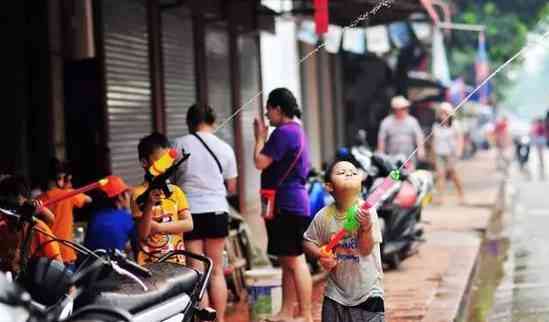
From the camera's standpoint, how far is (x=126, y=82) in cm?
1028

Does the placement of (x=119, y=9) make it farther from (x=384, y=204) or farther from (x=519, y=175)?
(x=519, y=175)

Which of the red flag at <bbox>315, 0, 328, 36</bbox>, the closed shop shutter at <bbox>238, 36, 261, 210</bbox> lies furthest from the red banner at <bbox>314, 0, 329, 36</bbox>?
the closed shop shutter at <bbox>238, 36, 261, 210</bbox>

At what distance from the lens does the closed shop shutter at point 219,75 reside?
12.9 m

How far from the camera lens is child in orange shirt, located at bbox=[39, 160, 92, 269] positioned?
750 centimetres

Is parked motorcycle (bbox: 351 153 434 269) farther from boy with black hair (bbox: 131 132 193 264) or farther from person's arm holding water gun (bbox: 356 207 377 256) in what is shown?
person's arm holding water gun (bbox: 356 207 377 256)

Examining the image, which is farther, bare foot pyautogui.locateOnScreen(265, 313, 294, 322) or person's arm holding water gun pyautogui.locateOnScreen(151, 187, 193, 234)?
bare foot pyautogui.locateOnScreen(265, 313, 294, 322)

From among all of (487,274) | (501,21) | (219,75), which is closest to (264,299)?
(487,274)

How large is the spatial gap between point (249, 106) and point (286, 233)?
20.6ft

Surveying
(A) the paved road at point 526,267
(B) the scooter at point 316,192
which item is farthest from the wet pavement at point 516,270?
(B) the scooter at point 316,192

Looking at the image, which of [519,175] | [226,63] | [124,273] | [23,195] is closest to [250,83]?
[226,63]

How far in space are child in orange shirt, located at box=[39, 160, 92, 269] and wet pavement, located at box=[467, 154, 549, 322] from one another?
373cm

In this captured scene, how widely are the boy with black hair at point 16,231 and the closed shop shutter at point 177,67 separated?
4.95 metres

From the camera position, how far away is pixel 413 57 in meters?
27.3

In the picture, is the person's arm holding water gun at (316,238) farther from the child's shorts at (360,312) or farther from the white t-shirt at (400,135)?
the white t-shirt at (400,135)
